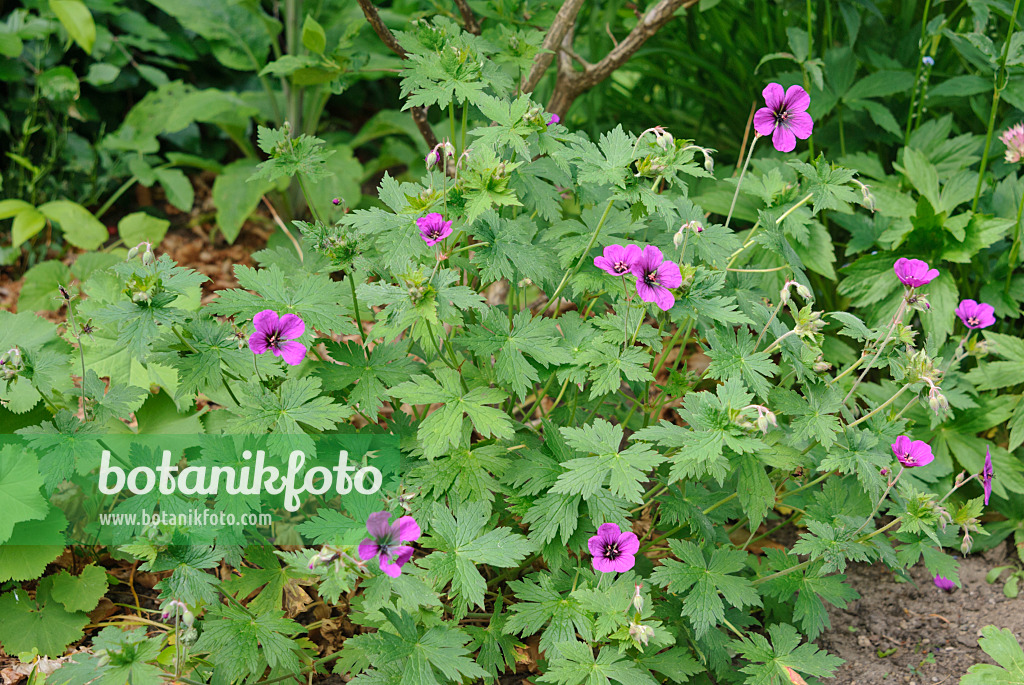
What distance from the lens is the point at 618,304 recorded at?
157cm

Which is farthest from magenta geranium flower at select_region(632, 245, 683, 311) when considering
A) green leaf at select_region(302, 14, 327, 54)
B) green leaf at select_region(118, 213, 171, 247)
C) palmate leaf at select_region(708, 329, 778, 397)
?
green leaf at select_region(118, 213, 171, 247)

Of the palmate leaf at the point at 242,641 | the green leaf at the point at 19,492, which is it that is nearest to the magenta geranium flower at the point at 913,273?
the palmate leaf at the point at 242,641

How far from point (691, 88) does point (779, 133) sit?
1.35m

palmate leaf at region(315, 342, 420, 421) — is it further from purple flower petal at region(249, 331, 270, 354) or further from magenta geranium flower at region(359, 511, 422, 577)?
magenta geranium flower at region(359, 511, 422, 577)

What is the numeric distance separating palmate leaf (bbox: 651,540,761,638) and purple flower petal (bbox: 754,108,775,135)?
0.82m

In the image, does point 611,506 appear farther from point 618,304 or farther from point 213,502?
point 213,502

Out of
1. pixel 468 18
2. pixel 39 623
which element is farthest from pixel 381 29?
pixel 39 623

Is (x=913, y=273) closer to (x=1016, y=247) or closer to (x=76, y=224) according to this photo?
(x=1016, y=247)

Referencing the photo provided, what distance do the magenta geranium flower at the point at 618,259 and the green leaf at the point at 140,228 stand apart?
7.20 feet

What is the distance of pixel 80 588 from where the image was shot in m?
1.66

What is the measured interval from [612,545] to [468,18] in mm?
1517

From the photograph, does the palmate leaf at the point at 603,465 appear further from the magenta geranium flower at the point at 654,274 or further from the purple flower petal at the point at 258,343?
the purple flower petal at the point at 258,343

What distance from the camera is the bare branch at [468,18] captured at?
217 cm

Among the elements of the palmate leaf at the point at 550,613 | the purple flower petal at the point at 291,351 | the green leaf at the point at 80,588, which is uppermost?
the purple flower petal at the point at 291,351
